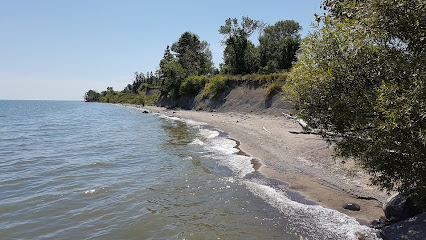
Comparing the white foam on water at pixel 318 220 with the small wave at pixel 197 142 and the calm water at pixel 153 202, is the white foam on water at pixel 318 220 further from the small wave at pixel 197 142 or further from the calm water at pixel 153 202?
the small wave at pixel 197 142

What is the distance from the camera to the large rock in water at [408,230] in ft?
17.6

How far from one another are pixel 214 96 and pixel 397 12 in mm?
42984

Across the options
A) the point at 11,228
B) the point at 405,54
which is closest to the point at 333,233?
the point at 405,54

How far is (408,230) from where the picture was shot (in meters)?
5.58

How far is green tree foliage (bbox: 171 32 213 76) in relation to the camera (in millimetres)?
69500

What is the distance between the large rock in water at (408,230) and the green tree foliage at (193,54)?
62.4m

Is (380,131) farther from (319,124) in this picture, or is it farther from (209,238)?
(209,238)

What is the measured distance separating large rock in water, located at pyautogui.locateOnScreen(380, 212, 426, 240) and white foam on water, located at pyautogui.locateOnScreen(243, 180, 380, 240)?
338 millimetres

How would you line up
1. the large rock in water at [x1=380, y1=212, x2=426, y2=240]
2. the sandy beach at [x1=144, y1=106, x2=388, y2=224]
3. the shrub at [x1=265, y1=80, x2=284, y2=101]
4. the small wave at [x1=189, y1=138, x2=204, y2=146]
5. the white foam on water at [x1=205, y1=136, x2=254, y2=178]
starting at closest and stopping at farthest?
the large rock in water at [x1=380, y1=212, x2=426, y2=240], the sandy beach at [x1=144, y1=106, x2=388, y2=224], the white foam on water at [x1=205, y1=136, x2=254, y2=178], the small wave at [x1=189, y1=138, x2=204, y2=146], the shrub at [x1=265, y1=80, x2=284, y2=101]

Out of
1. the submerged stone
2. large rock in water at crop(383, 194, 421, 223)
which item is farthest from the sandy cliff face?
large rock in water at crop(383, 194, 421, 223)

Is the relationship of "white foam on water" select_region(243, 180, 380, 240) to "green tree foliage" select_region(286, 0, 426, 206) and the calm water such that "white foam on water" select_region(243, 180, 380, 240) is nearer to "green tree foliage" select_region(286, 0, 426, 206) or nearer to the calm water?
the calm water

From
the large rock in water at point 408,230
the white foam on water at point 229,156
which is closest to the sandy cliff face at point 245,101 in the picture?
the white foam on water at point 229,156

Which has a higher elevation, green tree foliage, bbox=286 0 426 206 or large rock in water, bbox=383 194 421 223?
green tree foliage, bbox=286 0 426 206

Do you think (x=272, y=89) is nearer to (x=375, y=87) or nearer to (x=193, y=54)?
(x=375, y=87)
